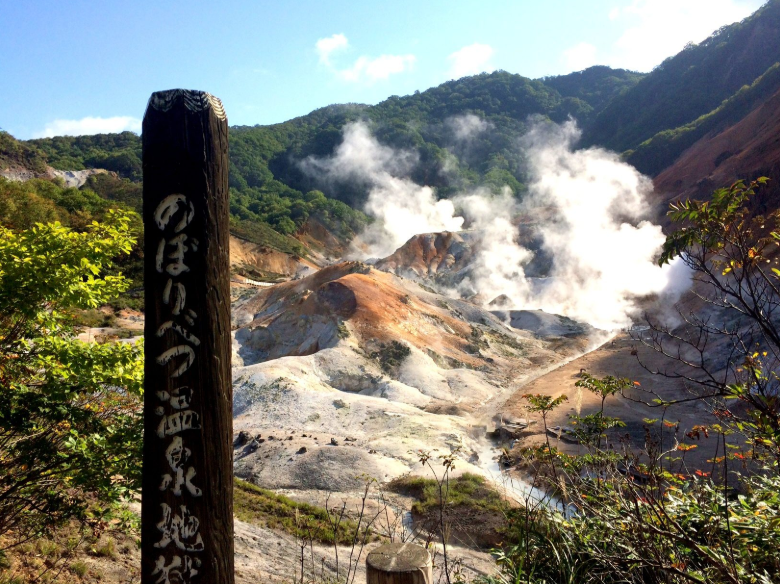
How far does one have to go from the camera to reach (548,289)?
4588cm

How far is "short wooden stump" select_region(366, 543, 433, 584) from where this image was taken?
8.67ft

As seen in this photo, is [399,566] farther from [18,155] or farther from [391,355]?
[18,155]

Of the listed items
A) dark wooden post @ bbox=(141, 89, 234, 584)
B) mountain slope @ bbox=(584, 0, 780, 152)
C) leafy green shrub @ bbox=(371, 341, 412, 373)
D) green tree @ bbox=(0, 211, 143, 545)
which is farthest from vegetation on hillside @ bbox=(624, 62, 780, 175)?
dark wooden post @ bbox=(141, 89, 234, 584)

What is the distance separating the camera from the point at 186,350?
2.59 metres

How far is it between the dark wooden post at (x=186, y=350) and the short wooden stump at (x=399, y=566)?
0.69 metres

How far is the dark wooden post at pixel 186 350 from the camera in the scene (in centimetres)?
254

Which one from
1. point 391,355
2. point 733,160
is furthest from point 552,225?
point 391,355

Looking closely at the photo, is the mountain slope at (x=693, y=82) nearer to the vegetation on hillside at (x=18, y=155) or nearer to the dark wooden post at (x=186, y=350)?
the vegetation on hillside at (x=18, y=155)

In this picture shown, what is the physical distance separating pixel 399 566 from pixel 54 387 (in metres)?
2.74

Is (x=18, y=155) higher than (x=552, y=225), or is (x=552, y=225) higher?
(x=18, y=155)

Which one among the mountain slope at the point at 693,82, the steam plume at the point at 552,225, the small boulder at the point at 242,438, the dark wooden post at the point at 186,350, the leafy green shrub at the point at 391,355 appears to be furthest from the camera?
the mountain slope at the point at 693,82

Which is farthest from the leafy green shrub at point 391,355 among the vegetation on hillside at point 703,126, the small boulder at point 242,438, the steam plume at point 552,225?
the vegetation on hillside at point 703,126

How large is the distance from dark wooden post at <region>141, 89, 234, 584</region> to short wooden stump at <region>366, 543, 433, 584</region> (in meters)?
0.69

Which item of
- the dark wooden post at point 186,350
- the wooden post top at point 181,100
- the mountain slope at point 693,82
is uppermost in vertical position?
the mountain slope at point 693,82
